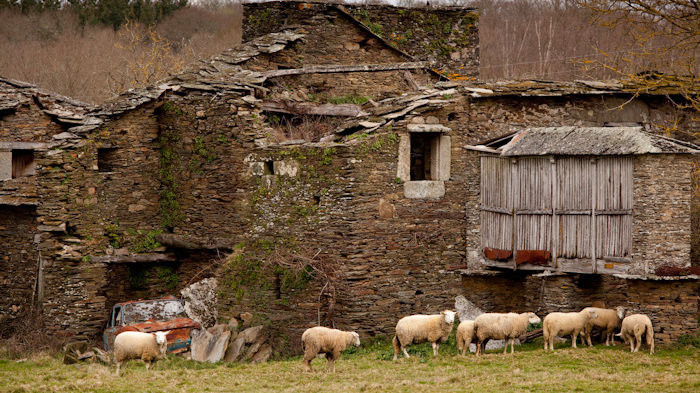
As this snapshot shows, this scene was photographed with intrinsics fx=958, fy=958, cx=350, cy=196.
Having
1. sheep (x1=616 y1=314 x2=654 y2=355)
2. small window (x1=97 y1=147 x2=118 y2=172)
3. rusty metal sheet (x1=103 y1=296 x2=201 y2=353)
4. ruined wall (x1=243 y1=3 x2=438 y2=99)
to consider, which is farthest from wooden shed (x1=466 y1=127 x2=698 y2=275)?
small window (x1=97 y1=147 x2=118 y2=172)

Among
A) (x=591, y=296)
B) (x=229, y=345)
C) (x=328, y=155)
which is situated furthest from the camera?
(x=328, y=155)

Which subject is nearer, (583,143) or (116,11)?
(583,143)

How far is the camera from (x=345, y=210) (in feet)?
60.5

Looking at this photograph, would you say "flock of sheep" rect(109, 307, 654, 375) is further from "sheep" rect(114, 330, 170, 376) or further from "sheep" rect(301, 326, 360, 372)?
"sheep" rect(301, 326, 360, 372)

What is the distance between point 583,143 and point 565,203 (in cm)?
112

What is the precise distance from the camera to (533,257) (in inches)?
693

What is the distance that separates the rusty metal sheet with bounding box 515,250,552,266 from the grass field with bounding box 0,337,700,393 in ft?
5.01

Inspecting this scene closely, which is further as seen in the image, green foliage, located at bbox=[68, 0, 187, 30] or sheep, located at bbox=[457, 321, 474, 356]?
green foliage, located at bbox=[68, 0, 187, 30]

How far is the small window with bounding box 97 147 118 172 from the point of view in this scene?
21422 mm

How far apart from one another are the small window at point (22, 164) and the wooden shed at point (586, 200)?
10.8 metres

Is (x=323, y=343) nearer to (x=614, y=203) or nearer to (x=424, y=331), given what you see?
(x=424, y=331)

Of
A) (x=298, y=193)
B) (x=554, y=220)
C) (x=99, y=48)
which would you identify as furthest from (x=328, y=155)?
(x=99, y=48)

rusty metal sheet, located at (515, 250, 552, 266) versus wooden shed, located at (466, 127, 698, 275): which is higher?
wooden shed, located at (466, 127, 698, 275)

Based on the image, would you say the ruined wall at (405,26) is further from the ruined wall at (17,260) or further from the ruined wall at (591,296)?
the ruined wall at (591,296)
